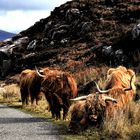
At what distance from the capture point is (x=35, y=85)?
22703mm

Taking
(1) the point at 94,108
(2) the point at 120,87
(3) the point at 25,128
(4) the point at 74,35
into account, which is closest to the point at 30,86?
(3) the point at 25,128

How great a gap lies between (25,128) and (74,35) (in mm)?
32524

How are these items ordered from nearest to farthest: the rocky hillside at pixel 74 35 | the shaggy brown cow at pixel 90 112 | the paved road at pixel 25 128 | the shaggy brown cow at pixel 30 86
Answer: the paved road at pixel 25 128 → the shaggy brown cow at pixel 90 112 → the shaggy brown cow at pixel 30 86 → the rocky hillside at pixel 74 35

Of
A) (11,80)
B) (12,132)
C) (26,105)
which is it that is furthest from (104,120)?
(11,80)

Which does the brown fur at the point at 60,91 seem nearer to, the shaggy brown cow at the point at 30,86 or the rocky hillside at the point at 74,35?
the shaggy brown cow at the point at 30,86

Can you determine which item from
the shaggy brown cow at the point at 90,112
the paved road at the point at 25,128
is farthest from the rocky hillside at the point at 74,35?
the shaggy brown cow at the point at 90,112

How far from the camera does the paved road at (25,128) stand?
14172 mm

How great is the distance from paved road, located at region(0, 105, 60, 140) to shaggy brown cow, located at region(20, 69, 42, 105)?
2706mm

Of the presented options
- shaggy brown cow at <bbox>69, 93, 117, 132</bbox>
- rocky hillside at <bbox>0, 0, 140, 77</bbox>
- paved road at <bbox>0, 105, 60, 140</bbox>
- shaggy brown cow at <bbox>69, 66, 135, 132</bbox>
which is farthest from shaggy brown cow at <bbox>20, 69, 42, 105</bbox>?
rocky hillside at <bbox>0, 0, 140, 77</bbox>

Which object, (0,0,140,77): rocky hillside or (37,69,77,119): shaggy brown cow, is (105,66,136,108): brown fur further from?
(0,0,140,77): rocky hillside

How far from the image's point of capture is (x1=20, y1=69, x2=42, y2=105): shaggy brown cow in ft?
74.2

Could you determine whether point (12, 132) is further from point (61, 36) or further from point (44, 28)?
point (44, 28)

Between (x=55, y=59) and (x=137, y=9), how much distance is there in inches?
346

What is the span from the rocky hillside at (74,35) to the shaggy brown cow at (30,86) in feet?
35.2
